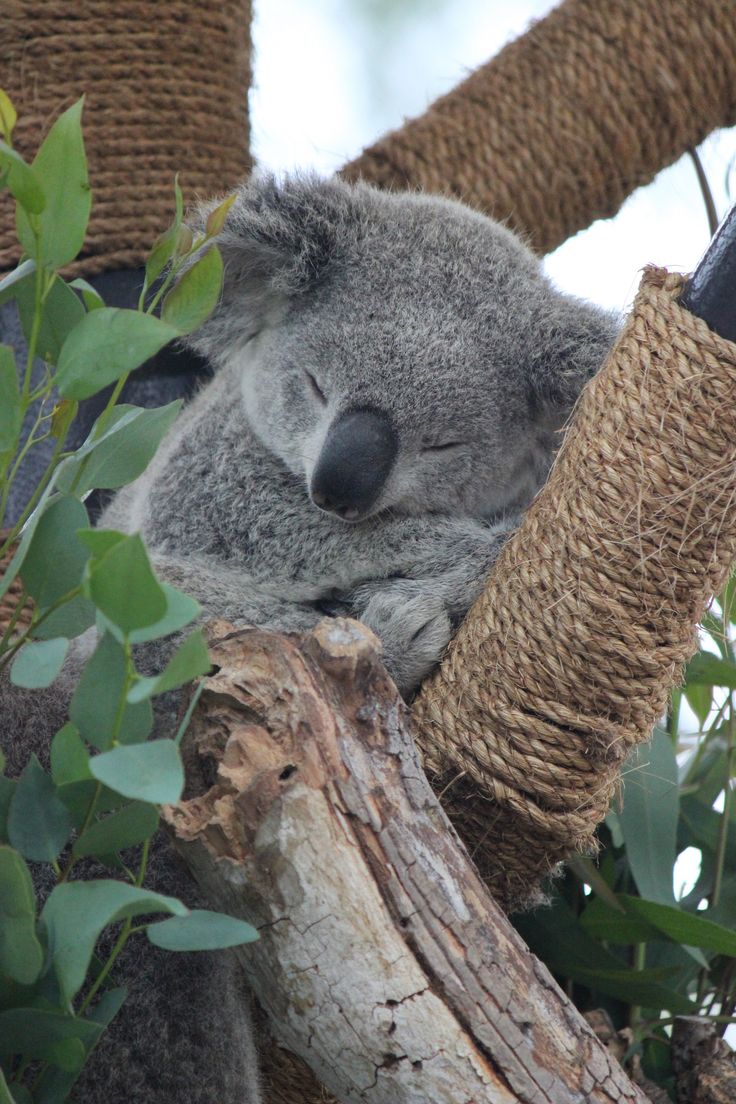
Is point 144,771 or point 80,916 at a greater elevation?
A: point 144,771

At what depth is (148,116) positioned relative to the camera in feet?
7.55

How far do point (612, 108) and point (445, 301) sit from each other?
3.94 feet

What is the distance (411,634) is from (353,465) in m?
0.22

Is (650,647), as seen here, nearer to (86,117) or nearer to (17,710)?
(17,710)

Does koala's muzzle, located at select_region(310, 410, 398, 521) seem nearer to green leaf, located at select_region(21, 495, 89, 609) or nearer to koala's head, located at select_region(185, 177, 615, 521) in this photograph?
koala's head, located at select_region(185, 177, 615, 521)

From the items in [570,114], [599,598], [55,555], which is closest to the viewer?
[55,555]

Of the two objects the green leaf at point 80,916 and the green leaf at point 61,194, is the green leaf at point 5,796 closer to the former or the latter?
the green leaf at point 80,916

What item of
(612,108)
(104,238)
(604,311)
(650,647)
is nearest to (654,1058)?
(650,647)

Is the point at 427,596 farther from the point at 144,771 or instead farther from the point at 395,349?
the point at 144,771

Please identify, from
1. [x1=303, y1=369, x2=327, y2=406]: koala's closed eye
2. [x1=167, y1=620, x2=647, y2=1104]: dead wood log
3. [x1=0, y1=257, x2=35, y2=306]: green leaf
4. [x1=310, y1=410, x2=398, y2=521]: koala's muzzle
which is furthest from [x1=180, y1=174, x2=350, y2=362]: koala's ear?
[x1=167, y1=620, x2=647, y2=1104]: dead wood log

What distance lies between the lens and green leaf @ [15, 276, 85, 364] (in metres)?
0.98

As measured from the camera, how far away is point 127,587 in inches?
28.5

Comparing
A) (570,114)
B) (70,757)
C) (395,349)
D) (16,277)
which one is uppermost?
(570,114)

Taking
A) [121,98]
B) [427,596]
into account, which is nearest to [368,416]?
[427,596]
